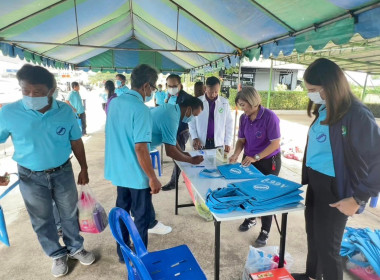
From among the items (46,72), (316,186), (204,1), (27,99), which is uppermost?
(204,1)

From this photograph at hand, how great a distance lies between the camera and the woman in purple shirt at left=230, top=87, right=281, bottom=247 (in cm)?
215

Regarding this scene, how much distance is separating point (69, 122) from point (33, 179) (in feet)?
1.65

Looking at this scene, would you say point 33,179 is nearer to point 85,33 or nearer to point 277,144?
point 277,144

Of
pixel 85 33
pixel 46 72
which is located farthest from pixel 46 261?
pixel 85 33

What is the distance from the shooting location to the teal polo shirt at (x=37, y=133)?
1699 mm

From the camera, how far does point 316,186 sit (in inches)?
57.4

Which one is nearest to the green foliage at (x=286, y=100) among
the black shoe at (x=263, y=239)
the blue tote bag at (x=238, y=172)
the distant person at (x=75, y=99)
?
the distant person at (x=75, y=99)

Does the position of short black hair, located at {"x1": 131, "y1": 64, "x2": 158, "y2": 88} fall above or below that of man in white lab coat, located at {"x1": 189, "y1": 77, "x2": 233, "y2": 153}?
above

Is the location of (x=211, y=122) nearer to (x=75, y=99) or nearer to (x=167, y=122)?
(x=167, y=122)

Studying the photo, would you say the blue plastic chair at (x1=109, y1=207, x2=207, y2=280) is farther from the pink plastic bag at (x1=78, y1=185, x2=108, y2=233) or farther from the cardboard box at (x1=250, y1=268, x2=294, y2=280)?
the pink plastic bag at (x1=78, y1=185, x2=108, y2=233)

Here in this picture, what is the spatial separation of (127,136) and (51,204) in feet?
2.94

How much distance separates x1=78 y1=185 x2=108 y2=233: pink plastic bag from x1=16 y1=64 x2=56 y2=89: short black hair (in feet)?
3.08

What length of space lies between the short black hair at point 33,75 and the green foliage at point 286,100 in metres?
14.0

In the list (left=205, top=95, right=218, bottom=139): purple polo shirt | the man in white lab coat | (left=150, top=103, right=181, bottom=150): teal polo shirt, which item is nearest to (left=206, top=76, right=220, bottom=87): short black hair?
the man in white lab coat
